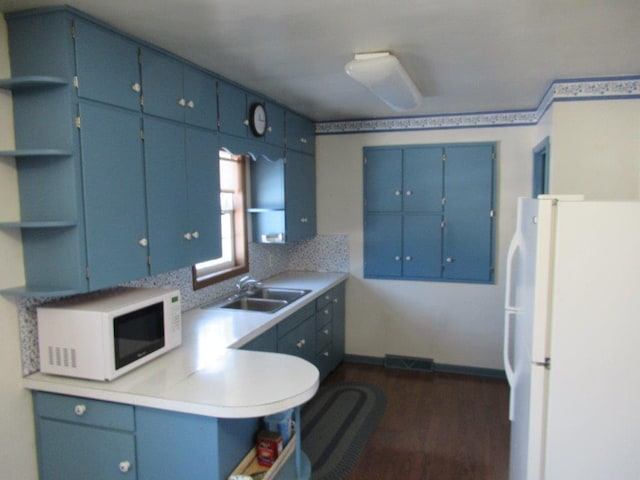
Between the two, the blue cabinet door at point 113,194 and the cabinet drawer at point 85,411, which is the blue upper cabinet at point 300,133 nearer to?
the blue cabinet door at point 113,194

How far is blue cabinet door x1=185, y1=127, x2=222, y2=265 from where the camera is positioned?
2.51m

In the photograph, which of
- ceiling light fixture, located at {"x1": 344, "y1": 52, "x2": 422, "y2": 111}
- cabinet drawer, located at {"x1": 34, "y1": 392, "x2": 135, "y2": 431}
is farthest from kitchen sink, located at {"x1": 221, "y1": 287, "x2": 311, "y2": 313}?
ceiling light fixture, located at {"x1": 344, "y1": 52, "x2": 422, "y2": 111}

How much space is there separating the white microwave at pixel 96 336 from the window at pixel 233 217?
1.46 meters

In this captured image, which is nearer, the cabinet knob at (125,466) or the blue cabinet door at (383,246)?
the cabinet knob at (125,466)

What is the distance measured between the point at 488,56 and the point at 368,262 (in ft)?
7.88

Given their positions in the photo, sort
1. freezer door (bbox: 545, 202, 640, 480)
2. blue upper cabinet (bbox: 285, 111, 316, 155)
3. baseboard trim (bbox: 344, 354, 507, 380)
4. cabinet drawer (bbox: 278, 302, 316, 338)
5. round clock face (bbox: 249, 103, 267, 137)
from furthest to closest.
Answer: baseboard trim (bbox: 344, 354, 507, 380) → blue upper cabinet (bbox: 285, 111, 316, 155) → round clock face (bbox: 249, 103, 267, 137) → cabinet drawer (bbox: 278, 302, 316, 338) → freezer door (bbox: 545, 202, 640, 480)

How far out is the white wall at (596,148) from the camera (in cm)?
283

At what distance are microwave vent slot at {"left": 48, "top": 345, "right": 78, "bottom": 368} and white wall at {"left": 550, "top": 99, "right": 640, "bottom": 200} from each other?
2835 millimetres

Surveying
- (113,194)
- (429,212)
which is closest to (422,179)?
(429,212)

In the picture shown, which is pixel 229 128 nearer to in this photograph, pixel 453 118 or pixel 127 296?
pixel 127 296

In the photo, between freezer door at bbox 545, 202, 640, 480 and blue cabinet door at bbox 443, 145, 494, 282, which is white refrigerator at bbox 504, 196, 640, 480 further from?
blue cabinet door at bbox 443, 145, 494, 282

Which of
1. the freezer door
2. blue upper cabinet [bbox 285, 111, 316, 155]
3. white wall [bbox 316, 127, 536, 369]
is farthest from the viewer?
white wall [bbox 316, 127, 536, 369]

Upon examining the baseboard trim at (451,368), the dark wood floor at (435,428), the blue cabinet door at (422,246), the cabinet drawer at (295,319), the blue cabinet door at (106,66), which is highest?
the blue cabinet door at (106,66)

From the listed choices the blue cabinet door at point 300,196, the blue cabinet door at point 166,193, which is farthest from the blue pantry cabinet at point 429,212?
the blue cabinet door at point 166,193
